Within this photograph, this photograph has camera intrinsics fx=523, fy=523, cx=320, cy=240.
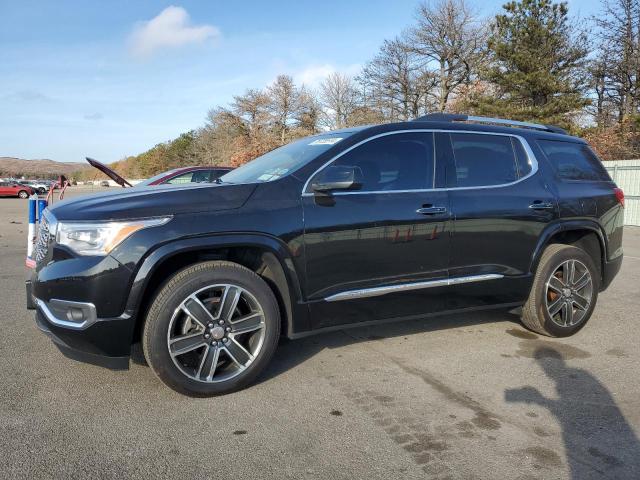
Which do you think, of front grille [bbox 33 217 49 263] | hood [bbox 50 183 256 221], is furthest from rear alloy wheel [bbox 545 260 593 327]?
front grille [bbox 33 217 49 263]

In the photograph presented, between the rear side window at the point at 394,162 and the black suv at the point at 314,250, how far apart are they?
→ 0.01 meters

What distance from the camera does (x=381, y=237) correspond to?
3754 millimetres

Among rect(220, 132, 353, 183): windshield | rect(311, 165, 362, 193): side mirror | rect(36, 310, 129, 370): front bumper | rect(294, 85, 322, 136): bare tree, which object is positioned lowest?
rect(36, 310, 129, 370): front bumper

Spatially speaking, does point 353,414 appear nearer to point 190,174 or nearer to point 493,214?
point 493,214

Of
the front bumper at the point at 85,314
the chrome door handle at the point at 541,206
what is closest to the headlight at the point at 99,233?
the front bumper at the point at 85,314

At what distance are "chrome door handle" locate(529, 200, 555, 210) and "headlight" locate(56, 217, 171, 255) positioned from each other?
3.00 metres

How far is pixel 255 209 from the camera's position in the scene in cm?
343

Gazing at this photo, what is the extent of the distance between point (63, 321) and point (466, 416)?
255 centimetres

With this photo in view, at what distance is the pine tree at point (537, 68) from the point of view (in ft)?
95.4

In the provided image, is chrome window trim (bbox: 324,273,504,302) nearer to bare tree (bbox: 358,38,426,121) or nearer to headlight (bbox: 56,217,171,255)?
headlight (bbox: 56,217,171,255)

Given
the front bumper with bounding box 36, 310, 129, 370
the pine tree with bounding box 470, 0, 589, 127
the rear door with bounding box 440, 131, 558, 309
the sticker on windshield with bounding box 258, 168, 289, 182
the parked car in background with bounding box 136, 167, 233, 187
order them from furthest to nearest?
the pine tree with bounding box 470, 0, 589, 127 → the parked car in background with bounding box 136, 167, 233, 187 → the rear door with bounding box 440, 131, 558, 309 → the sticker on windshield with bounding box 258, 168, 289, 182 → the front bumper with bounding box 36, 310, 129, 370

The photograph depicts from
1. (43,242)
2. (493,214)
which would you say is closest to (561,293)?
(493,214)

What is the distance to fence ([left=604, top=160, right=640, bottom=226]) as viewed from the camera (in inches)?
691

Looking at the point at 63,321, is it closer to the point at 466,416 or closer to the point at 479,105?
the point at 466,416
